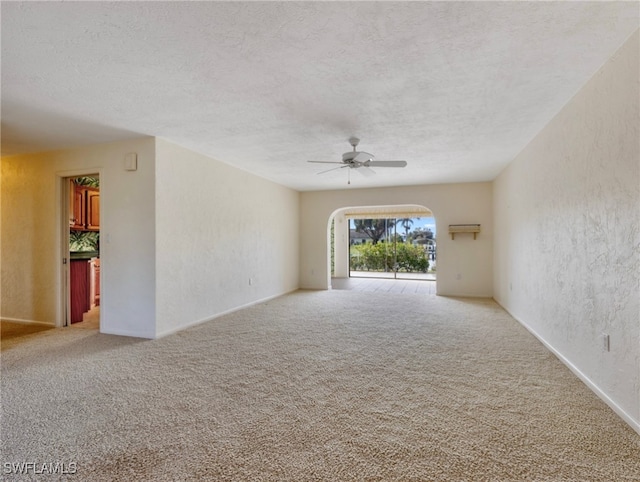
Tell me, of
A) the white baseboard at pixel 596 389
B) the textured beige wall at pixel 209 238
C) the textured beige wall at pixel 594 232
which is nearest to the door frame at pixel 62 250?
the textured beige wall at pixel 209 238

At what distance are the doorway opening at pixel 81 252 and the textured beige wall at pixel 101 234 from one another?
0.09m

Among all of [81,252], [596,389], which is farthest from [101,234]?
[596,389]

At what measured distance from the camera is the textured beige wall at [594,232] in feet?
6.10

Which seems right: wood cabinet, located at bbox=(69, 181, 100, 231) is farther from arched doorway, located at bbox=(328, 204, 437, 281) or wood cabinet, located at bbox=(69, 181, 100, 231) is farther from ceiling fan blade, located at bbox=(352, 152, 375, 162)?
arched doorway, located at bbox=(328, 204, 437, 281)

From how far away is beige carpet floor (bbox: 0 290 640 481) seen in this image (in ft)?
5.01

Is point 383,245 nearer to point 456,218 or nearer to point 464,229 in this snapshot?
point 456,218

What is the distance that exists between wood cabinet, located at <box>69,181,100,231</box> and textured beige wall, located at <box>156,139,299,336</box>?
2455 mm

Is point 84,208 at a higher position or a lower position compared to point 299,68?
lower

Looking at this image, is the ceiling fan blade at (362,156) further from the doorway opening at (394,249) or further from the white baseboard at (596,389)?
the doorway opening at (394,249)

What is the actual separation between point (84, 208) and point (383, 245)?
8287 millimetres

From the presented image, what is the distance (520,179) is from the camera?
410cm

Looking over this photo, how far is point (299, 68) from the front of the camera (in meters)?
2.09

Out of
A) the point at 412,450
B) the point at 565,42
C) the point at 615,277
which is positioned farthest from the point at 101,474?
the point at 565,42

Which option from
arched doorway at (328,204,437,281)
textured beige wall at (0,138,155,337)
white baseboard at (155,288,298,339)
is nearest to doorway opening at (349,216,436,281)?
arched doorway at (328,204,437,281)
